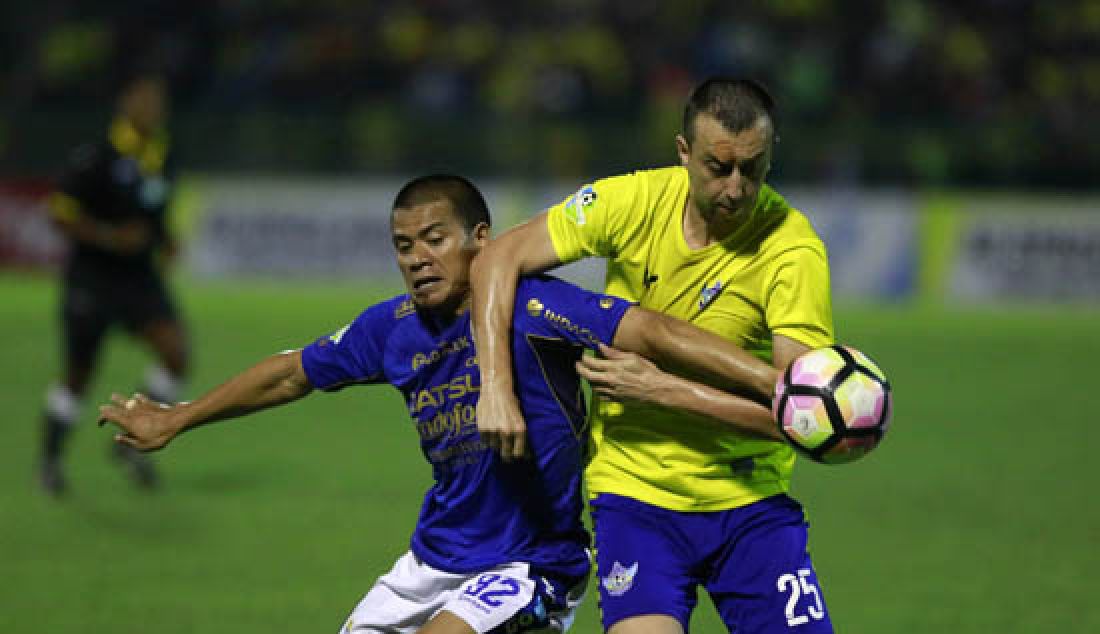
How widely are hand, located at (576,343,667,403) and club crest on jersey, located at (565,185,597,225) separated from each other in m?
0.53

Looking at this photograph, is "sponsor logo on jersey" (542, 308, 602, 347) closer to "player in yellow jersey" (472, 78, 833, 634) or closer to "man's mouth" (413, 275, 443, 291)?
"player in yellow jersey" (472, 78, 833, 634)

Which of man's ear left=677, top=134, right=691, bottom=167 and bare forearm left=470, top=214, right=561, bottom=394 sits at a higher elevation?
man's ear left=677, top=134, right=691, bottom=167

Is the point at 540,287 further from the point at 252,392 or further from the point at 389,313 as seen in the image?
the point at 252,392

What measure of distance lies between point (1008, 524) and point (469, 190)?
541 cm

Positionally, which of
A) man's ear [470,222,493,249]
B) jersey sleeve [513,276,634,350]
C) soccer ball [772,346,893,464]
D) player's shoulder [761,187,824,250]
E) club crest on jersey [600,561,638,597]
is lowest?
club crest on jersey [600,561,638,597]

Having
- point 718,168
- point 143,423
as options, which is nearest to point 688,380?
point 718,168

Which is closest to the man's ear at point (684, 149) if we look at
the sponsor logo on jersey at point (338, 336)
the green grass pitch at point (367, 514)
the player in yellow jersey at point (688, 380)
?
the player in yellow jersey at point (688, 380)

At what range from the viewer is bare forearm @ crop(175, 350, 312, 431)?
446cm

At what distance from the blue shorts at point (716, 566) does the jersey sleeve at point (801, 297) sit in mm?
573

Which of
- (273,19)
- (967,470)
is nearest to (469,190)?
A: (967,470)

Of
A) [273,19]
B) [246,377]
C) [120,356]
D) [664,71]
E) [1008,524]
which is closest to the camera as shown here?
[246,377]

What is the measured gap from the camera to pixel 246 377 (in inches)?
176

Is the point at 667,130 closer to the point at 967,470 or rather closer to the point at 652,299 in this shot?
the point at 967,470

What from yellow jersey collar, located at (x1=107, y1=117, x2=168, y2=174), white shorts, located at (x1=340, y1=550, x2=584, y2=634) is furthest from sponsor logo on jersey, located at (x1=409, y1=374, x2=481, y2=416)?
yellow jersey collar, located at (x1=107, y1=117, x2=168, y2=174)
